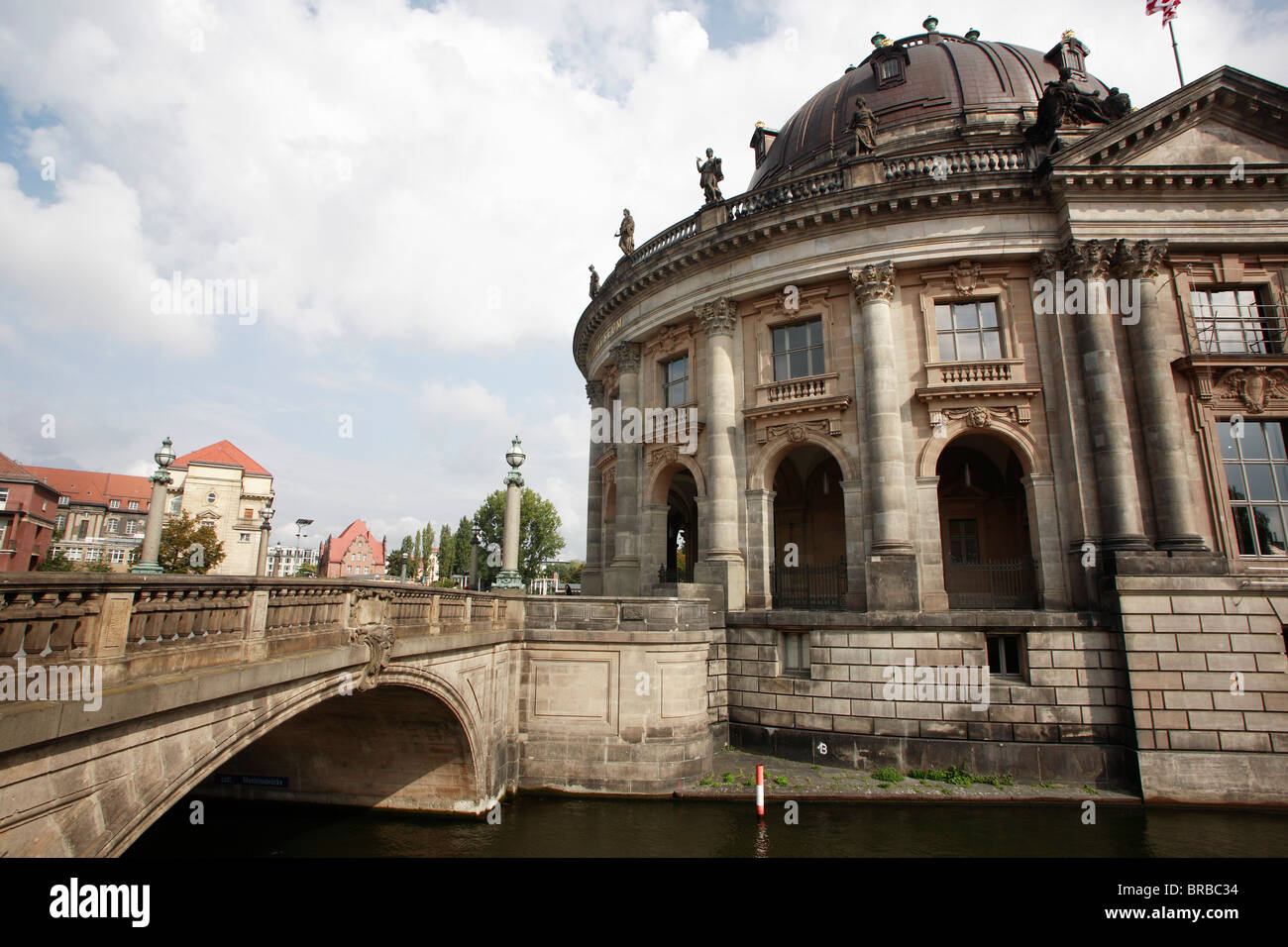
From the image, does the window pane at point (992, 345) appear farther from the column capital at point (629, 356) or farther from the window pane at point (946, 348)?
the column capital at point (629, 356)

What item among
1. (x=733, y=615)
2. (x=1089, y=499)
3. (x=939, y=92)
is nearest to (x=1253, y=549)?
(x=1089, y=499)

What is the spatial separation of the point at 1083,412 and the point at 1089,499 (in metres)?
2.29

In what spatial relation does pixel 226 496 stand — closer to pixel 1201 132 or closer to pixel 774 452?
pixel 774 452

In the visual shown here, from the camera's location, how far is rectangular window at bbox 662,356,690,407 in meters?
23.4

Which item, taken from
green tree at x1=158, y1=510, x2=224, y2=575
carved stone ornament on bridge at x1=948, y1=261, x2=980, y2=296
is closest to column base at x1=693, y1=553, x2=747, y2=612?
carved stone ornament on bridge at x1=948, y1=261, x2=980, y2=296

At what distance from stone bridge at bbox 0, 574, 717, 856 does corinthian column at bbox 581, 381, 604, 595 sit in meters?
10.9

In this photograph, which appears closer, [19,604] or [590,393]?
[19,604]

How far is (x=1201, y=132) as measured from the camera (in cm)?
1789

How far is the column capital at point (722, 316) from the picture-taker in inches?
832

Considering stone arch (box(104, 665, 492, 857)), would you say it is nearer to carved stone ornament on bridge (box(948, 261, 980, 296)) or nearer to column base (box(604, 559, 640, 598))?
column base (box(604, 559, 640, 598))

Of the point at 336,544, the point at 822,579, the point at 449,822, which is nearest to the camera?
the point at 449,822

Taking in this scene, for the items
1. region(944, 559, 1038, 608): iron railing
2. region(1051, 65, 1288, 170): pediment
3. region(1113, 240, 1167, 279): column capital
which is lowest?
region(944, 559, 1038, 608): iron railing
